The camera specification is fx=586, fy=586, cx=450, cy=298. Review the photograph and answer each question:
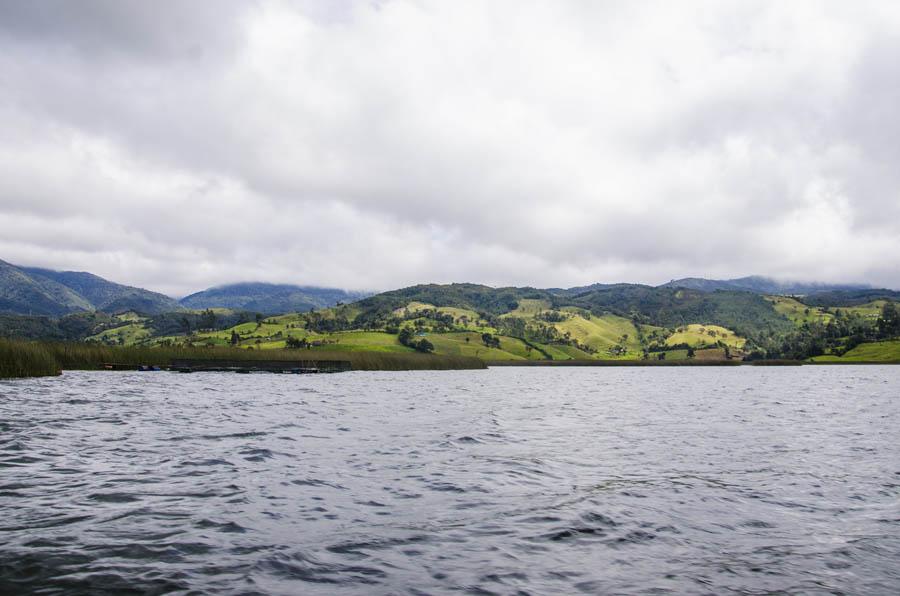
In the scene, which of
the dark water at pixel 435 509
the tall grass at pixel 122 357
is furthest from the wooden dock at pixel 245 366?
the dark water at pixel 435 509

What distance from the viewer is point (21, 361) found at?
67.9 m

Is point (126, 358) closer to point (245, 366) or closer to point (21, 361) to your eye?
point (245, 366)

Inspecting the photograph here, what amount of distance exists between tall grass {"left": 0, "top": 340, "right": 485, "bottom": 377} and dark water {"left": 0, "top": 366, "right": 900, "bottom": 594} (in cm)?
3919

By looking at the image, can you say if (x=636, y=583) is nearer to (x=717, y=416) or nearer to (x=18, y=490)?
(x=18, y=490)

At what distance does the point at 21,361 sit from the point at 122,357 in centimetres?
4904

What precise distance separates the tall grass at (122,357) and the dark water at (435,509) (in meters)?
39.2

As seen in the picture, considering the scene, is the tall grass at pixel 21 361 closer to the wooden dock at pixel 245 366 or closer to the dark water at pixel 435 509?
the dark water at pixel 435 509

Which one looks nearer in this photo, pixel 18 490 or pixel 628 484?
pixel 18 490

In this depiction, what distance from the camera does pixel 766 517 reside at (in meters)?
18.0

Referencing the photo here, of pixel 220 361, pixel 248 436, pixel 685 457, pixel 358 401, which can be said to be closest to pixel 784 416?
pixel 685 457

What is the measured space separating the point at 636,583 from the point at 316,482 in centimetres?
1280

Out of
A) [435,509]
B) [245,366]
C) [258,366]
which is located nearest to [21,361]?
[435,509]

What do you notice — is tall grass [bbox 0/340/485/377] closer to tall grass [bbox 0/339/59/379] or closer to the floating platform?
tall grass [bbox 0/339/59/379]

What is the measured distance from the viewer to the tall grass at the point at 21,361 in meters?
66.3
